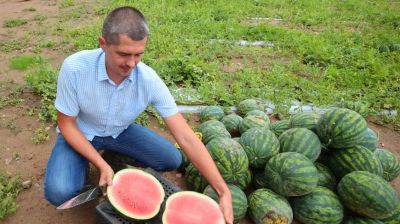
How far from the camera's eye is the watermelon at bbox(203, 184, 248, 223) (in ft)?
9.05

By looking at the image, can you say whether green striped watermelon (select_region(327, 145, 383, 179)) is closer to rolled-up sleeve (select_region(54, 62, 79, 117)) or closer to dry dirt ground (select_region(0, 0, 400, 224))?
dry dirt ground (select_region(0, 0, 400, 224))

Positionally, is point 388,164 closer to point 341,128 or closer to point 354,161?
point 354,161

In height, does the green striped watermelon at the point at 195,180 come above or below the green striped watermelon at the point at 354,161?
below

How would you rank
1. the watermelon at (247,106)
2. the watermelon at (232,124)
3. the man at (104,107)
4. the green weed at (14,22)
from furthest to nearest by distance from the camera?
the green weed at (14,22), the watermelon at (247,106), the watermelon at (232,124), the man at (104,107)

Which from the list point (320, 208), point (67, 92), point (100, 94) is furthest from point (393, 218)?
point (67, 92)

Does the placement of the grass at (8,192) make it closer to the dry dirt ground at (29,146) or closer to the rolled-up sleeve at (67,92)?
the dry dirt ground at (29,146)

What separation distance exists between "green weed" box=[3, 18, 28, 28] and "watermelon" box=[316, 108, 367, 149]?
20.8 ft

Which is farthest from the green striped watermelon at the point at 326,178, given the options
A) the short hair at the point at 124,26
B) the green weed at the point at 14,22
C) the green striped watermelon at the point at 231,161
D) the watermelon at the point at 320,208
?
the green weed at the point at 14,22

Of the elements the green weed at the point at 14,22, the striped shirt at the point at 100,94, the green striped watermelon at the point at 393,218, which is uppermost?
the striped shirt at the point at 100,94

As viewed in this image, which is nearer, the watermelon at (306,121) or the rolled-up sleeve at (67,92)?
the rolled-up sleeve at (67,92)

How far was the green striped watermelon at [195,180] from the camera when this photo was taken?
302 cm

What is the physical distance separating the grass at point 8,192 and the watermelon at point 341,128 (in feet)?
8.90

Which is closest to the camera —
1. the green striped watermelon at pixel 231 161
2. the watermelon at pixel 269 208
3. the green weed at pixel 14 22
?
the watermelon at pixel 269 208

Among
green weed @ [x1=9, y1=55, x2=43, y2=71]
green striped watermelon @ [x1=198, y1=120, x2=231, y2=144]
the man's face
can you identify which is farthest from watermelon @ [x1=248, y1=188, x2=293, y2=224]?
green weed @ [x1=9, y1=55, x2=43, y2=71]
